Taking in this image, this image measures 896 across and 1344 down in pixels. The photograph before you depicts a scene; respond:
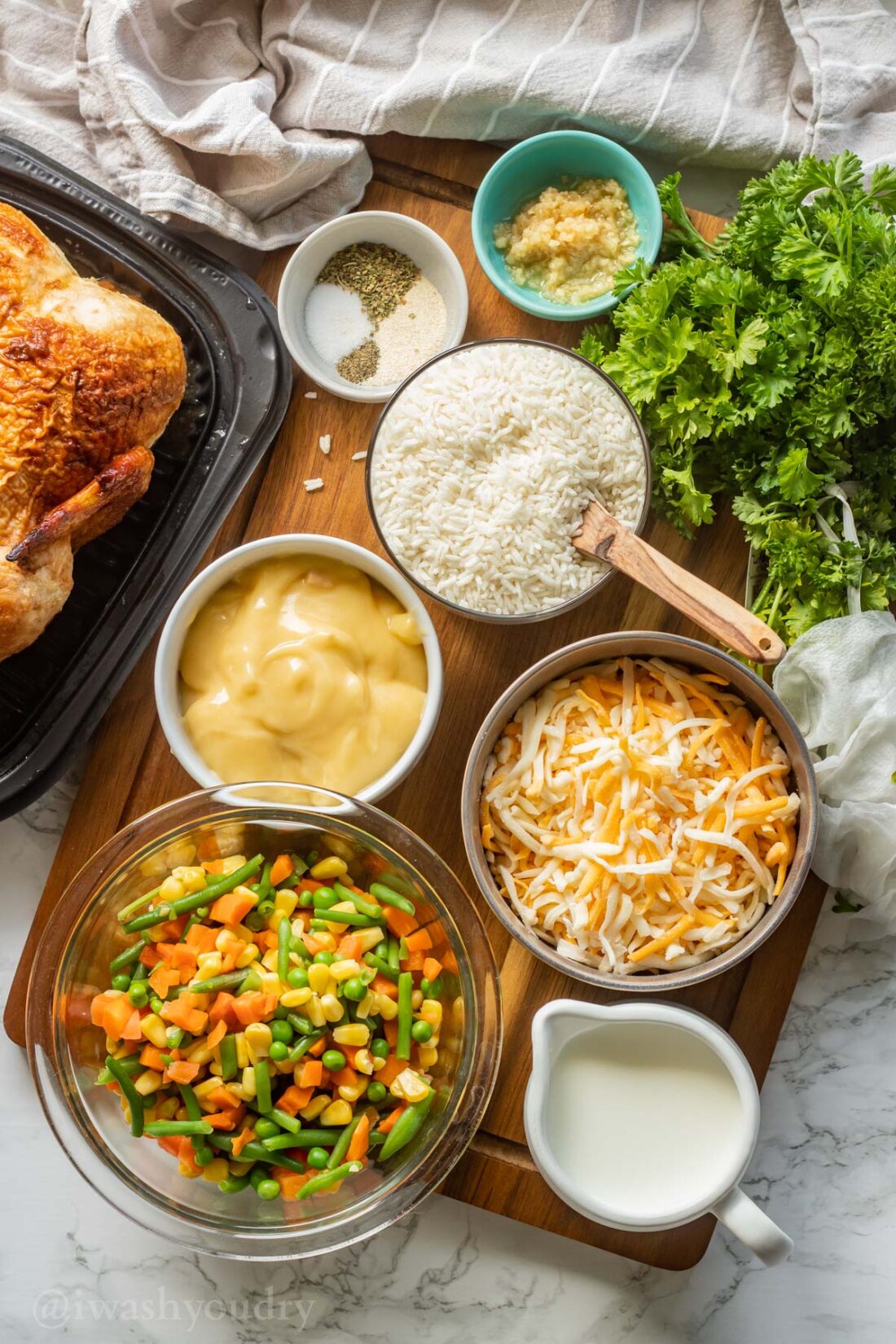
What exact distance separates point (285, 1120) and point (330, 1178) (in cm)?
12

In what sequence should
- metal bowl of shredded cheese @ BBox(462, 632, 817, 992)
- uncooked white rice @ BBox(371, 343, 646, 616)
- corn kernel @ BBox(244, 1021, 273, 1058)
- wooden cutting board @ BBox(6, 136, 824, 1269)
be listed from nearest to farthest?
1. corn kernel @ BBox(244, 1021, 273, 1058)
2. metal bowl of shredded cheese @ BBox(462, 632, 817, 992)
3. uncooked white rice @ BBox(371, 343, 646, 616)
4. wooden cutting board @ BBox(6, 136, 824, 1269)

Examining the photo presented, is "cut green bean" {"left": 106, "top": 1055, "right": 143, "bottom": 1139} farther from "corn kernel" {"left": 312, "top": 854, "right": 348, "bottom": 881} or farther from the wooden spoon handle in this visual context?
the wooden spoon handle

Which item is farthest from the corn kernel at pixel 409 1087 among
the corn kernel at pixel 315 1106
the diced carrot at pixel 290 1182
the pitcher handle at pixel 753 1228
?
the pitcher handle at pixel 753 1228

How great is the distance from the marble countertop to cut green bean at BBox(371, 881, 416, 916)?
82 cm

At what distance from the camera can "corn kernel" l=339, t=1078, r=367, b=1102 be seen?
1.82m

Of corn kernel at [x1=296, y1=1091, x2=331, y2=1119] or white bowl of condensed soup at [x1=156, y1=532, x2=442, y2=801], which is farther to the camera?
white bowl of condensed soup at [x1=156, y1=532, x2=442, y2=801]

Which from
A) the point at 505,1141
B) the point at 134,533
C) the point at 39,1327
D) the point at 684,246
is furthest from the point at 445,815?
the point at 39,1327

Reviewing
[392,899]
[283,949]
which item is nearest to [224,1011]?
[283,949]

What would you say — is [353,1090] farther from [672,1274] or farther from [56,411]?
[56,411]

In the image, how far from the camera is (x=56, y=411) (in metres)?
1.93

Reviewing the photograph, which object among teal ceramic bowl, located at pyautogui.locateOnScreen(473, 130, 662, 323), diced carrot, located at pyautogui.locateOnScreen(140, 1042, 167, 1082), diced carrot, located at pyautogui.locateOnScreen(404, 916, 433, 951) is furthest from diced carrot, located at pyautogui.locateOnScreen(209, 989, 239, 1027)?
teal ceramic bowl, located at pyautogui.locateOnScreen(473, 130, 662, 323)

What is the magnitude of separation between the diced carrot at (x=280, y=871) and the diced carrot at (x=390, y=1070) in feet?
1.23

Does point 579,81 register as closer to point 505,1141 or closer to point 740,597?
point 740,597

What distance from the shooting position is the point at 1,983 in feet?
7.65
